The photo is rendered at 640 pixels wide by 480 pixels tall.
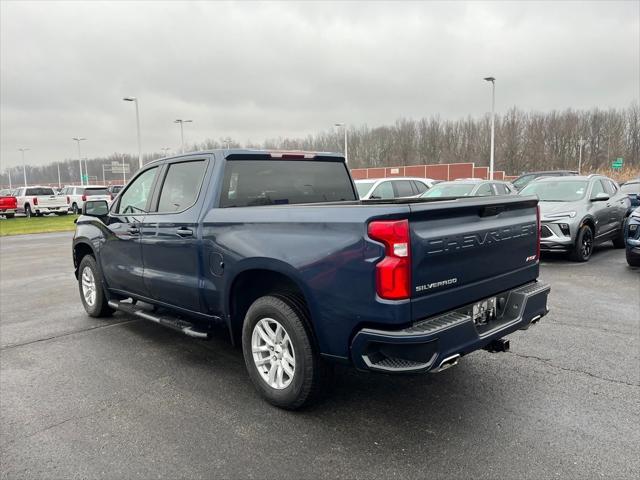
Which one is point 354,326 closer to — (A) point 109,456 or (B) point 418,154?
(A) point 109,456

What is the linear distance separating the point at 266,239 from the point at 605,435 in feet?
8.47

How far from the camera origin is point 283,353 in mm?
3566

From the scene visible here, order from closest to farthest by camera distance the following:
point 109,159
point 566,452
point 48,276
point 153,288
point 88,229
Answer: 1. point 566,452
2. point 153,288
3. point 88,229
4. point 48,276
5. point 109,159

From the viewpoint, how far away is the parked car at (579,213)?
9344 millimetres

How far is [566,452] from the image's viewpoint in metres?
2.94

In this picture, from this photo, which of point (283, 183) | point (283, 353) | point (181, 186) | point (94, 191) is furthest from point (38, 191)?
point (283, 353)

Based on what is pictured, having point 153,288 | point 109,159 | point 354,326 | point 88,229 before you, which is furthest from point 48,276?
point 109,159

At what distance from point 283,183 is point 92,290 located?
10.8 ft

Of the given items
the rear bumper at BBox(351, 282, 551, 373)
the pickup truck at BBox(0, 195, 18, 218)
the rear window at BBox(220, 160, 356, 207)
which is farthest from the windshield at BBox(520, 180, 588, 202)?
the pickup truck at BBox(0, 195, 18, 218)

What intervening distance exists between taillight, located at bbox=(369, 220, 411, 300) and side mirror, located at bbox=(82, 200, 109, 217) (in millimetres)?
4012

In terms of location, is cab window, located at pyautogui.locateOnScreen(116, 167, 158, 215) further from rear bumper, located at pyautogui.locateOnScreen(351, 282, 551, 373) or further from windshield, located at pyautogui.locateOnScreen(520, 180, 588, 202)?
windshield, located at pyautogui.locateOnScreen(520, 180, 588, 202)

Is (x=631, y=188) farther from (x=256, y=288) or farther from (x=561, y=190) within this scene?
(x=256, y=288)

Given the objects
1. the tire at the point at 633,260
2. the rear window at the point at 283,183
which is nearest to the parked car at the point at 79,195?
the rear window at the point at 283,183

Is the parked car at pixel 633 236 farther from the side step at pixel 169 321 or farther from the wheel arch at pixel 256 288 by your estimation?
the side step at pixel 169 321
